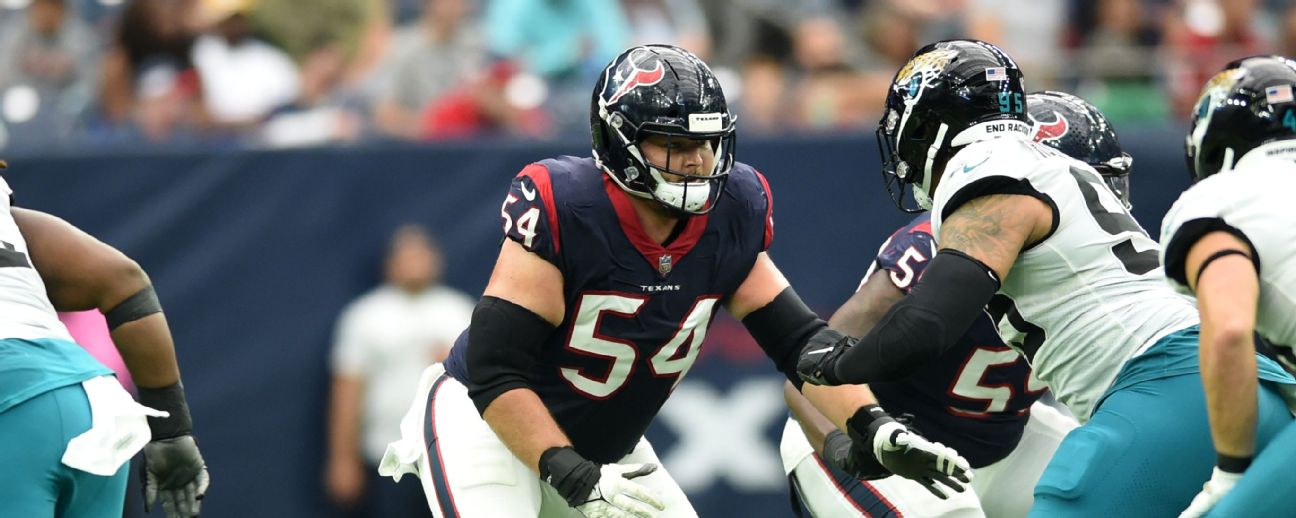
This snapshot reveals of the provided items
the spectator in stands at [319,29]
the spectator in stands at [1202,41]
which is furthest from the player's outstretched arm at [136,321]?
the spectator in stands at [1202,41]

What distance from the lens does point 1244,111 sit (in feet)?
12.7

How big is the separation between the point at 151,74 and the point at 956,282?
5.84 m

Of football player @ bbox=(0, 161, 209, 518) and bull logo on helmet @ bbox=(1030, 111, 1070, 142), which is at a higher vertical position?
bull logo on helmet @ bbox=(1030, 111, 1070, 142)

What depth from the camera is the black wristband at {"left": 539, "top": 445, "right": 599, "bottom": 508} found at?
400cm

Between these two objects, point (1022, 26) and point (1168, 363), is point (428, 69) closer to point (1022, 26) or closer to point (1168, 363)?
point (1022, 26)

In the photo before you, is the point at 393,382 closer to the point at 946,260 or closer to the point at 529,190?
the point at 529,190

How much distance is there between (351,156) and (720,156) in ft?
12.4

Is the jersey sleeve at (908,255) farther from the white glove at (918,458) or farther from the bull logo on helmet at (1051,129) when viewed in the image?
the white glove at (918,458)

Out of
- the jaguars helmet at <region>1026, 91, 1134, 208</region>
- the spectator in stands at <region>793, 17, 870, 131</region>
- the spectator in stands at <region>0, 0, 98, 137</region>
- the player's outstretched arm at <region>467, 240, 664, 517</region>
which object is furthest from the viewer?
the spectator in stands at <region>793, 17, 870, 131</region>

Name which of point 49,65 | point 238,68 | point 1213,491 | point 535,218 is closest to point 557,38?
point 238,68

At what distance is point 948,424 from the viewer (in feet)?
16.0

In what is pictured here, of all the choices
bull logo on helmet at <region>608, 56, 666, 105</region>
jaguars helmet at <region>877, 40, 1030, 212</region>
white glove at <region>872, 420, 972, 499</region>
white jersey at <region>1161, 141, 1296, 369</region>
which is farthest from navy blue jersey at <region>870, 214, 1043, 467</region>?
white jersey at <region>1161, 141, 1296, 369</region>

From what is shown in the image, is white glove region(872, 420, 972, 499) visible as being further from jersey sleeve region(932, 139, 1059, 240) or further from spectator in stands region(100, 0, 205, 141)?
spectator in stands region(100, 0, 205, 141)

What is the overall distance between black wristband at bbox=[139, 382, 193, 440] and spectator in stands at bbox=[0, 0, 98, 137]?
13.4 ft
